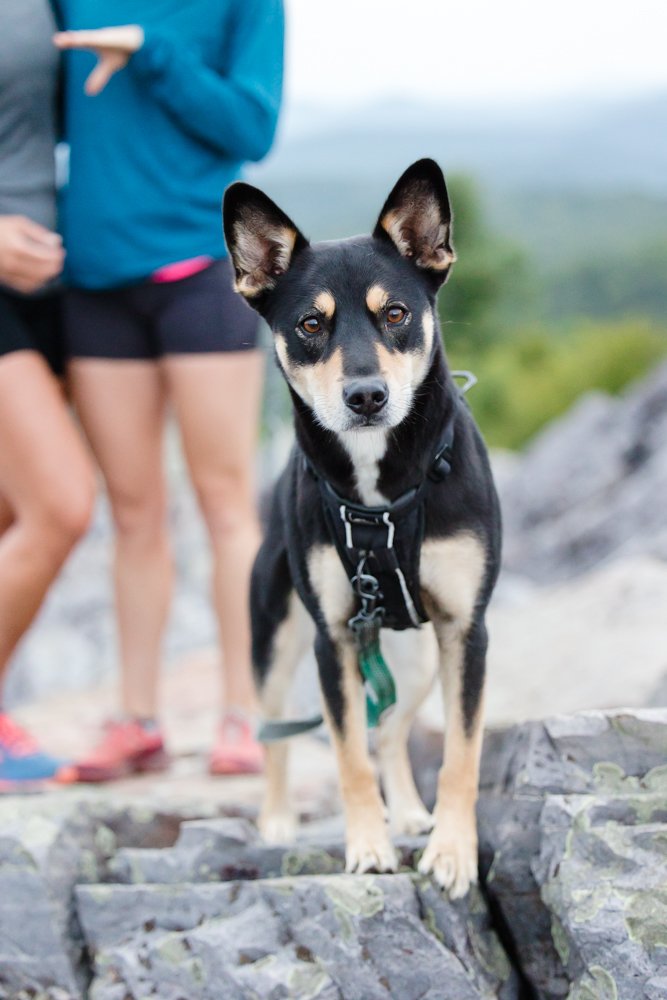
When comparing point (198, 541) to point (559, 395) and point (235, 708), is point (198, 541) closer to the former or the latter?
point (235, 708)

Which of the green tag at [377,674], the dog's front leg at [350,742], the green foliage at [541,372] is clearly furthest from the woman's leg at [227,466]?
the green foliage at [541,372]

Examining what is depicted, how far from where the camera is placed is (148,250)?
161 inches

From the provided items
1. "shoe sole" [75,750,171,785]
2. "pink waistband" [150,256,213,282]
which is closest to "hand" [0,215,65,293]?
"pink waistband" [150,256,213,282]

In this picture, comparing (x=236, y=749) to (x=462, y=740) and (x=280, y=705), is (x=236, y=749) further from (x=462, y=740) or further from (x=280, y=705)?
(x=462, y=740)

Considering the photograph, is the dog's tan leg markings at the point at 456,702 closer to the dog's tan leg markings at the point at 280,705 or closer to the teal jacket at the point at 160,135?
the dog's tan leg markings at the point at 280,705

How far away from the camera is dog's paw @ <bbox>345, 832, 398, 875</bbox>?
2949mm

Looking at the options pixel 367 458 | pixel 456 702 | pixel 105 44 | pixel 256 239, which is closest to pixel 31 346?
pixel 105 44

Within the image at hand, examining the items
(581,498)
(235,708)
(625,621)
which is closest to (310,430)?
(235,708)

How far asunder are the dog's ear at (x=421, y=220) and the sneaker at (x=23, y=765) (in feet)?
8.74

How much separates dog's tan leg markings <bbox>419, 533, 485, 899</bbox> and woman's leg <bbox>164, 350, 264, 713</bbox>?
139cm

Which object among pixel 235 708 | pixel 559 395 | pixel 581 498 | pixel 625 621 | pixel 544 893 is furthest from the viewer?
pixel 559 395

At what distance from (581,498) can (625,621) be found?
6.19 meters

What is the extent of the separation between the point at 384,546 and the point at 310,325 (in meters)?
0.60

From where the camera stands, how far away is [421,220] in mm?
3012
